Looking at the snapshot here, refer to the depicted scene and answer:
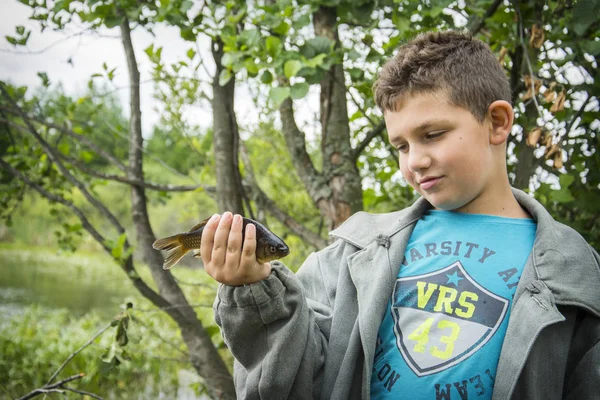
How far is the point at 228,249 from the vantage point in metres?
1.41

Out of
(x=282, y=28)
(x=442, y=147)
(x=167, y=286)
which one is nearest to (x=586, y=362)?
(x=442, y=147)

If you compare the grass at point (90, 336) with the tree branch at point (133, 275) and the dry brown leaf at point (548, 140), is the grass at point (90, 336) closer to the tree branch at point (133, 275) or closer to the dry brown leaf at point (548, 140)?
the tree branch at point (133, 275)

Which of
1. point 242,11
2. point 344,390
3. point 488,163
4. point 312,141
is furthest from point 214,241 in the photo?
point 312,141

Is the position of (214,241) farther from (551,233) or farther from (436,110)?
(551,233)

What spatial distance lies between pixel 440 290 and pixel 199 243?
784 mm

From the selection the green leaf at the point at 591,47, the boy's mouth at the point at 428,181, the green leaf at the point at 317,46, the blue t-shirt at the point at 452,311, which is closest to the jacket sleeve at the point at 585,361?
the blue t-shirt at the point at 452,311

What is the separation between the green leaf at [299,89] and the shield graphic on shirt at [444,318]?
3.58 feet

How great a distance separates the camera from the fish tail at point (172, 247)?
159 cm

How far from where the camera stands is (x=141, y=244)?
330cm

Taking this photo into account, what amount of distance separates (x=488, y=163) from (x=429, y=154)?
0.23 metres

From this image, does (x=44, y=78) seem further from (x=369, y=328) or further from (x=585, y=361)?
(x=585, y=361)

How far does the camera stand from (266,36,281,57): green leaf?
2355 millimetres

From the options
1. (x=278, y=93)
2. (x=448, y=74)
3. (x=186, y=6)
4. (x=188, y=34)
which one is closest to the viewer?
(x=448, y=74)

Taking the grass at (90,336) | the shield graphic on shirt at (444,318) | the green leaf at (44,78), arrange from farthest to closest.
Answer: the grass at (90,336) < the green leaf at (44,78) < the shield graphic on shirt at (444,318)
